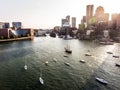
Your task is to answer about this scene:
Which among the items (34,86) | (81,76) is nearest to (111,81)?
(81,76)

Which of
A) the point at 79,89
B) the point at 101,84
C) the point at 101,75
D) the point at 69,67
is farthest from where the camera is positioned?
the point at 69,67

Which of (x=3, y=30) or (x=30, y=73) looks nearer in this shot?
(x=30, y=73)

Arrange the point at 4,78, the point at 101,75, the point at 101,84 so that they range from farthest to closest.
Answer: the point at 101,75, the point at 4,78, the point at 101,84

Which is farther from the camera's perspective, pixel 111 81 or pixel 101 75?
pixel 101 75

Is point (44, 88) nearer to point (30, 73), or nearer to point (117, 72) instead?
point (30, 73)

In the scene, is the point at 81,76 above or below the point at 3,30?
below

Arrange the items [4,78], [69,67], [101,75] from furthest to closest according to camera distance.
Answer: [69,67] → [101,75] → [4,78]

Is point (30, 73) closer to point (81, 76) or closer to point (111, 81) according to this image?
point (81, 76)

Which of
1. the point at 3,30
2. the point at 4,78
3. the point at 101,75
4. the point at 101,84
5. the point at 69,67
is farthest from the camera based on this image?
the point at 3,30

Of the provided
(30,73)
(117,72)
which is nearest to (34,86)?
(30,73)
